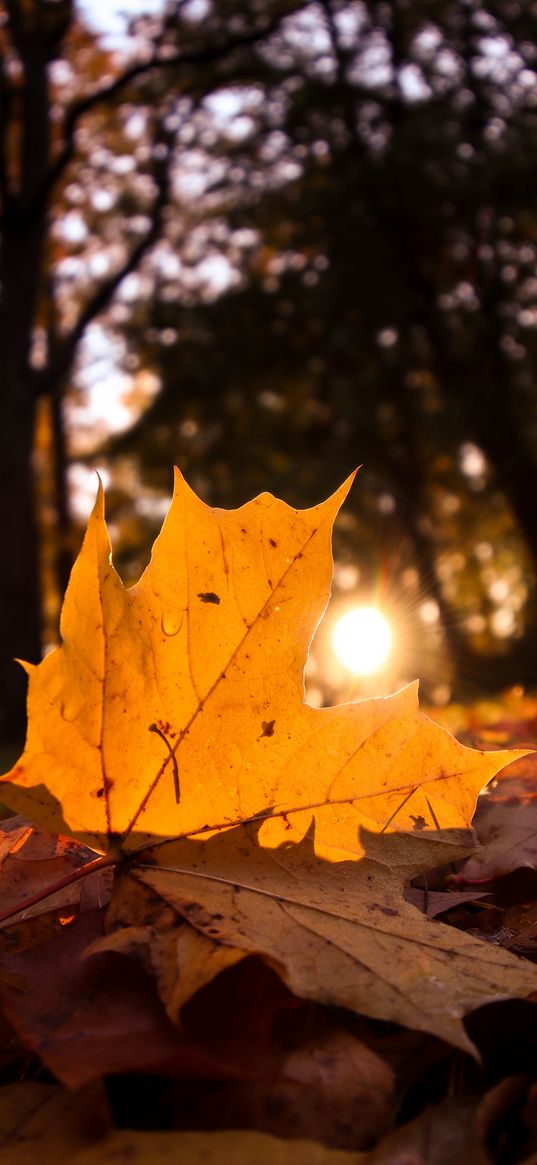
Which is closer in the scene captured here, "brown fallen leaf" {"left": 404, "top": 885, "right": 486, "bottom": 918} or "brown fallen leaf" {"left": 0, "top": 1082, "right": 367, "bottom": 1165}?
"brown fallen leaf" {"left": 0, "top": 1082, "right": 367, "bottom": 1165}

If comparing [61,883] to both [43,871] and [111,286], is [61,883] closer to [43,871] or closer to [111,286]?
[43,871]

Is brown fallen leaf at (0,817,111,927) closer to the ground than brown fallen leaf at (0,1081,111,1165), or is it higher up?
closer to the ground

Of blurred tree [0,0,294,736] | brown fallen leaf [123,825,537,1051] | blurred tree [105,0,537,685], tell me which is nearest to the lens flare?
brown fallen leaf [123,825,537,1051]

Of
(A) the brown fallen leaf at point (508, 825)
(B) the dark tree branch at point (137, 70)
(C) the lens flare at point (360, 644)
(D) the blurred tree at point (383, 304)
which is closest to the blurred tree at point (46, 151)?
(B) the dark tree branch at point (137, 70)

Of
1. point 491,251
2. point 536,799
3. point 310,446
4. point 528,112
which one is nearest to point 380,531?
point 310,446

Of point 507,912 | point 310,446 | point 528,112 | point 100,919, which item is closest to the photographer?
point 100,919

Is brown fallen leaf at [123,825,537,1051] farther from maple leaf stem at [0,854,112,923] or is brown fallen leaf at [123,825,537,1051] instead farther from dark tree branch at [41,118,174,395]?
dark tree branch at [41,118,174,395]

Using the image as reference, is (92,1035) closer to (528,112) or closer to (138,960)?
(138,960)
